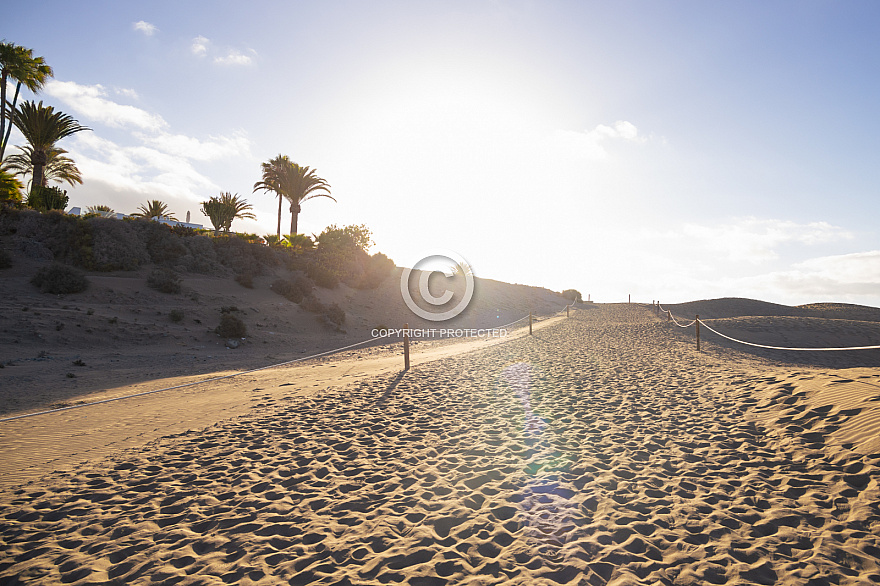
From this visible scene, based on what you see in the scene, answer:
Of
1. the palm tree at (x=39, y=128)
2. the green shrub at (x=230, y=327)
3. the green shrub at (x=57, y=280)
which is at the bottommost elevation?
the green shrub at (x=230, y=327)

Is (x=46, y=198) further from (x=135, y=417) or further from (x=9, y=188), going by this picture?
(x=135, y=417)

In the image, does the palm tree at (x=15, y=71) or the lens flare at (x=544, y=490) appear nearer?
the lens flare at (x=544, y=490)

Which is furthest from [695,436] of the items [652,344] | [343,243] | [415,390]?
[343,243]

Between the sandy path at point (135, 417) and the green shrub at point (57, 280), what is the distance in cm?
1120

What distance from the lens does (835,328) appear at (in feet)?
70.3

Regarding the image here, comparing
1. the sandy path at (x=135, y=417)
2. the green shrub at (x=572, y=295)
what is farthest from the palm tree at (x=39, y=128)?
the green shrub at (x=572, y=295)

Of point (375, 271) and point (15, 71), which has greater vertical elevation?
point (15, 71)

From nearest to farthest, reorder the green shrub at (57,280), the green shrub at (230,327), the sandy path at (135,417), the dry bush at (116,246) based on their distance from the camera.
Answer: the sandy path at (135,417) → the green shrub at (57,280) → the green shrub at (230,327) → the dry bush at (116,246)

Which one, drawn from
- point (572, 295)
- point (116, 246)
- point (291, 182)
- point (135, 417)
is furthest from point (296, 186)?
point (572, 295)

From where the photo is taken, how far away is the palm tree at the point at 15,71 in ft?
85.7

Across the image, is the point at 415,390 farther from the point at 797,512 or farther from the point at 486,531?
the point at 797,512

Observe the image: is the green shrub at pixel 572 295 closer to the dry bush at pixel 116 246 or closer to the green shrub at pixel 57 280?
the dry bush at pixel 116 246

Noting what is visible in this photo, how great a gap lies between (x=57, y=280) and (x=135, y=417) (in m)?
15.3

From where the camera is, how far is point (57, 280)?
1739 cm
